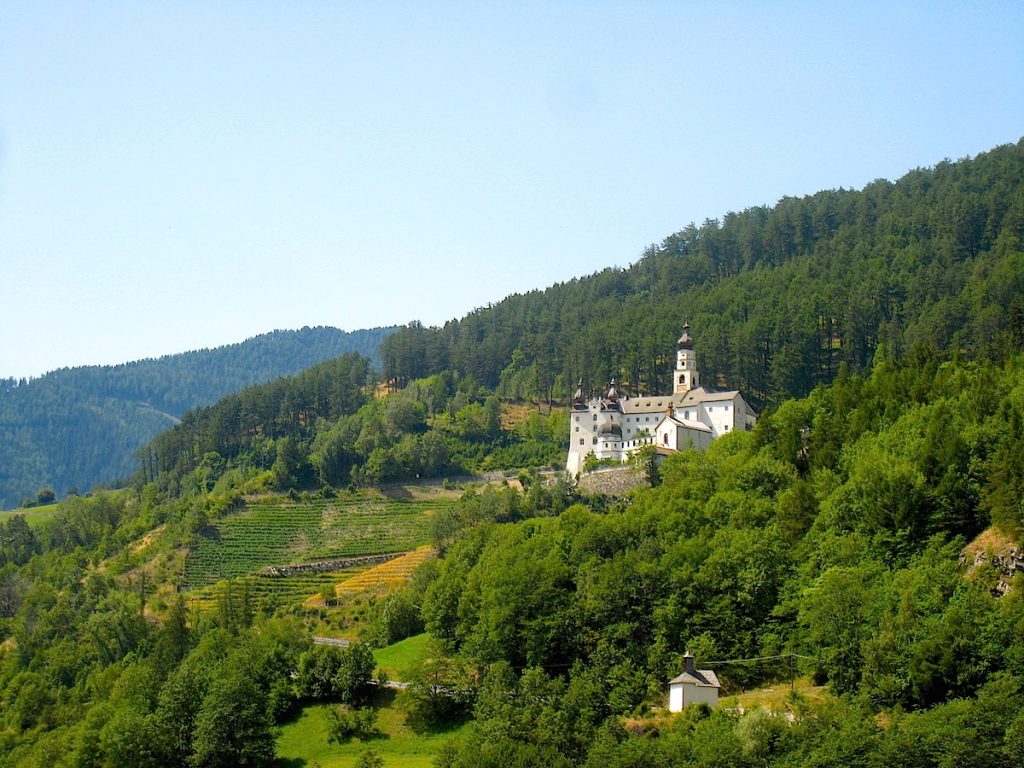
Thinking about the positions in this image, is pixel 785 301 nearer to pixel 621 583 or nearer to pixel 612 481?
pixel 612 481

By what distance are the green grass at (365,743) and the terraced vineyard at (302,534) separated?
28.5m

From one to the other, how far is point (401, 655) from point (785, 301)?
64723 mm

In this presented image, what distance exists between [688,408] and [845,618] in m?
53.7

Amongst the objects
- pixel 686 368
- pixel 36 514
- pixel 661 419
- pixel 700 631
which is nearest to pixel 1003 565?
pixel 700 631

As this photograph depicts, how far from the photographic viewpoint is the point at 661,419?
104m

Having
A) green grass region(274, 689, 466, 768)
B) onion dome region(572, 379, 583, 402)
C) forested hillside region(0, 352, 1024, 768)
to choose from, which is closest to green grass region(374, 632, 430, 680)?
forested hillside region(0, 352, 1024, 768)

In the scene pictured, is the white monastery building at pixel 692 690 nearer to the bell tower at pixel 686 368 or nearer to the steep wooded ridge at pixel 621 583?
the steep wooded ridge at pixel 621 583

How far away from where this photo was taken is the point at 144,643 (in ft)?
263

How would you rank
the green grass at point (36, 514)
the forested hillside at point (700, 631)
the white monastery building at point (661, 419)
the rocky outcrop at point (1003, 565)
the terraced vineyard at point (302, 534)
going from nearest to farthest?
the forested hillside at point (700, 631), the rocky outcrop at point (1003, 565), the terraced vineyard at point (302, 534), the white monastery building at point (661, 419), the green grass at point (36, 514)

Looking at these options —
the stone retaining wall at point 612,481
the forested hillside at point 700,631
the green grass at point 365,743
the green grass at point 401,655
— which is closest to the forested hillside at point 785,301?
the stone retaining wall at point 612,481

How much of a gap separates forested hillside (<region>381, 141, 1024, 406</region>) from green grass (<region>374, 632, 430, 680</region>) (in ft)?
131

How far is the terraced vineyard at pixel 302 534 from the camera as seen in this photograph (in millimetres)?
97562

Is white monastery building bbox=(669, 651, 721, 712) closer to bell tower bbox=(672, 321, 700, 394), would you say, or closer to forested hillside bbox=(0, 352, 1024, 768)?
forested hillside bbox=(0, 352, 1024, 768)

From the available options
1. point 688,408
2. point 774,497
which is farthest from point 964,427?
point 688,408
